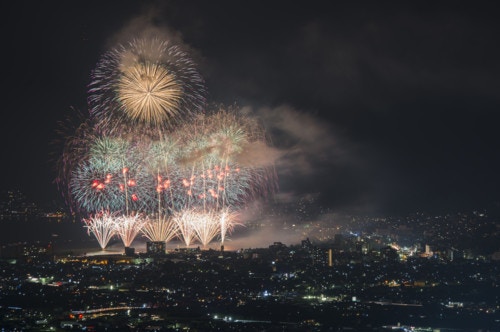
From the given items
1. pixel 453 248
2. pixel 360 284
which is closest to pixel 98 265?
pixel 360 284

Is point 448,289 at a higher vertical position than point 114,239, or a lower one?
lower

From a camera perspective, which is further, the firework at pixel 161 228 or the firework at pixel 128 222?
the firework at pixel 161 228

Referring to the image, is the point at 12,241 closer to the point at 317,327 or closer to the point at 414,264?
the point at 414,264

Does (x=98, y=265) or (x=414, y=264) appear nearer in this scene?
(x=98, y=265)

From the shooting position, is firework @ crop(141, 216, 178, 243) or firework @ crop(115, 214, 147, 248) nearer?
firework @ crop(115, 214, 147, 248)

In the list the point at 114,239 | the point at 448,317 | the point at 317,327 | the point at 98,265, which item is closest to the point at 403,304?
the point at 448,317

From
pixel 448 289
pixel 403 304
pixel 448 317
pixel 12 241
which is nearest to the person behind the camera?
pixel 448 317

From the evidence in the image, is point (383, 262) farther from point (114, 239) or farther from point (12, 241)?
point (12, 241)

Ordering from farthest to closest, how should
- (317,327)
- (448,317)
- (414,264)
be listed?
(414,264) < (448,317) < (317,327)

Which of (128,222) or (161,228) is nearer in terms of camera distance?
(128,222)
